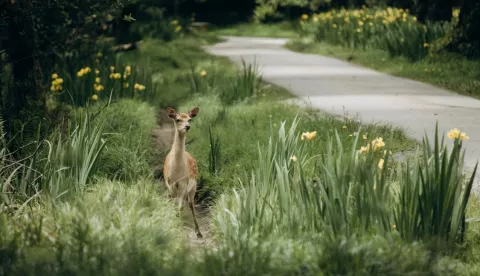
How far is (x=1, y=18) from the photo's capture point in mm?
9500

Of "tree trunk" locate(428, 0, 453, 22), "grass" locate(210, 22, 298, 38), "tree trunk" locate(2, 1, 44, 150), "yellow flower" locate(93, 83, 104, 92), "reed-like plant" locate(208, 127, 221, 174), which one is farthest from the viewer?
"grass" locate(210, 22, 298, 38)

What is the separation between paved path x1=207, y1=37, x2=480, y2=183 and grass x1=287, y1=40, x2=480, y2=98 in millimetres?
325

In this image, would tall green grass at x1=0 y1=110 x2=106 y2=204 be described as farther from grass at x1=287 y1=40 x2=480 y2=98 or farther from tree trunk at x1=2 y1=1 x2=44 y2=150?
grass at x1=287 y1=40 x2=480 y2=98

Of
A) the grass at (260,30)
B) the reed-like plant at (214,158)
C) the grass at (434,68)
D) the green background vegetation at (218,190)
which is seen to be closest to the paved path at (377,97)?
the grass at (434,68)

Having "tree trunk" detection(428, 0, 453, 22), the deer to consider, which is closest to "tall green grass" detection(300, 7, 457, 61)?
"tree trunk" detection(428, 0, 453, 22)

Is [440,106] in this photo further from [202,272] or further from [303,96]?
[202,272]

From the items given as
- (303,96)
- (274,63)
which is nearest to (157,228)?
(303,96)

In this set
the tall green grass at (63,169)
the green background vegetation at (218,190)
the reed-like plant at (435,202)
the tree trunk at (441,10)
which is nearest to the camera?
the green background vegetation at (218,190)

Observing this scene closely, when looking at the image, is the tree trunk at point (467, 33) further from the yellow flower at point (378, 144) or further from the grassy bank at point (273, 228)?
the yellow flower at point (378, 144)

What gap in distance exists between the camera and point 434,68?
17.1m

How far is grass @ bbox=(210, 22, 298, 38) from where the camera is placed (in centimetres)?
3853

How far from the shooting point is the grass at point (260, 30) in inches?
1517

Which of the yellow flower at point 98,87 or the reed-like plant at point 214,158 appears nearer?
the reed-like plant at point 214,158

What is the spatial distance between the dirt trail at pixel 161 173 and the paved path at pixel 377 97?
6.25ft
